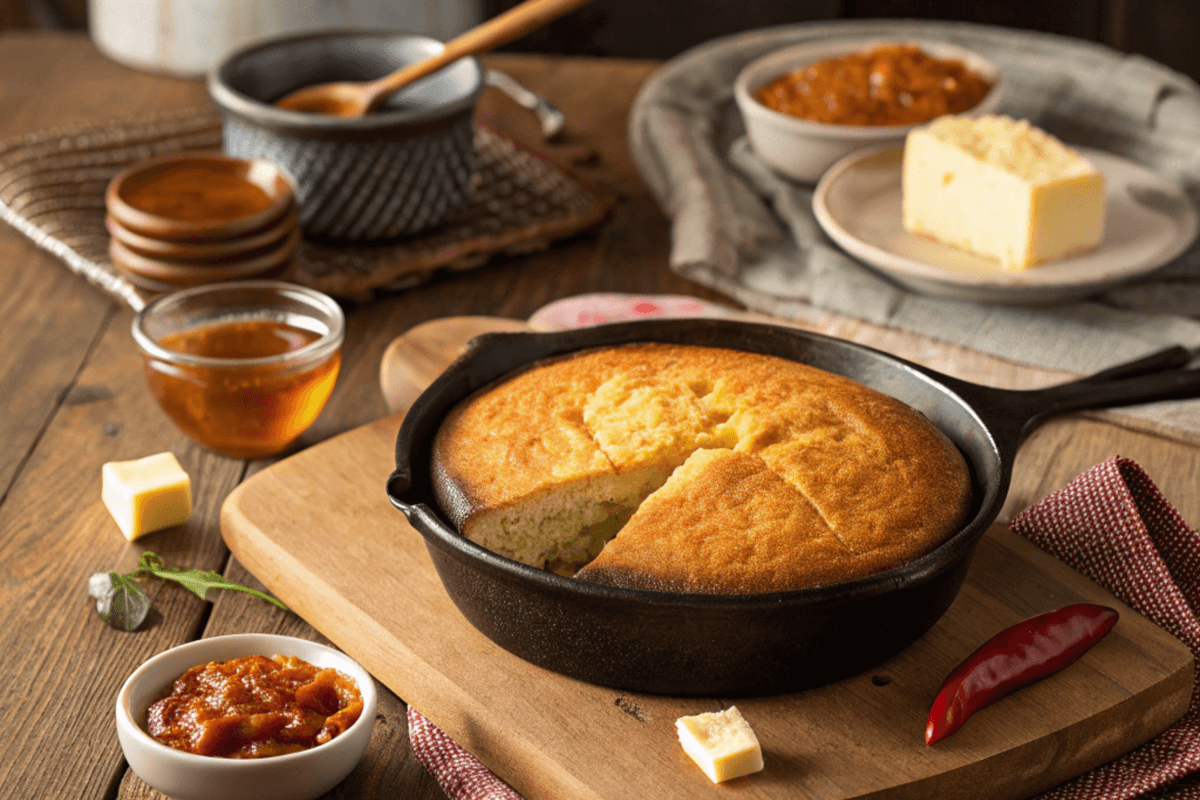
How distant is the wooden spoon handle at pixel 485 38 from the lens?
3.19 meters

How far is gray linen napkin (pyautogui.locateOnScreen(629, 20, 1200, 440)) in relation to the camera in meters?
3.05

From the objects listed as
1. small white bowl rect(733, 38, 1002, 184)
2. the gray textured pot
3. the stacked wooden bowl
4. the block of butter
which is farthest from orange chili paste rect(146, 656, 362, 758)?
small white bowl rect(733, 38, 1002, 184)

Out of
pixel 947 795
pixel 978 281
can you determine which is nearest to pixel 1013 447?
pixel 947 795

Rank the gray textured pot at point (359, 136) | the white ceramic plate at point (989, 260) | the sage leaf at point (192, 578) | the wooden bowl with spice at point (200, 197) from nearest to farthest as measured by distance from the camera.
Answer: the sage leaf at point (192, 578) → the wooden bowl with spice at point (200, 197) → the white ceramic plate at point (989, 260) → the gray textured pot at point (359, 136)

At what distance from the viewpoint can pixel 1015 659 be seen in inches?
71.2

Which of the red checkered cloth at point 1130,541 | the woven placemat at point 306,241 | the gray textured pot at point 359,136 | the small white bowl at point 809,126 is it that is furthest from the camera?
the small white bowl at point 809,126

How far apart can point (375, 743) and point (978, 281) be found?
1850mm

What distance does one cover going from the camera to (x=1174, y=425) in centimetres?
264

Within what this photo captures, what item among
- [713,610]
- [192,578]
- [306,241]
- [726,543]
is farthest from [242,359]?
[713,610]

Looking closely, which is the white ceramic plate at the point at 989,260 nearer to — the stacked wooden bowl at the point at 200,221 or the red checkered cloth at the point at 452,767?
the stacked wooden bowl at the point at 200,221

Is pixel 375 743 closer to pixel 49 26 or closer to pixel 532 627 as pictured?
pixel 532 627

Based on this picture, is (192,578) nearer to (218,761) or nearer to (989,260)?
(218,761)

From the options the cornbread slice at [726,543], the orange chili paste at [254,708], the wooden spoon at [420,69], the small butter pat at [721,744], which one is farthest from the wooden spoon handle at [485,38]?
the small butter pat at [721,744]

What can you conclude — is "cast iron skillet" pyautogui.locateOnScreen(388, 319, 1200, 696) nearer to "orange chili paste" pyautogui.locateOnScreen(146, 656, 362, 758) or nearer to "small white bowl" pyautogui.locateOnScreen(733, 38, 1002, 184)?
"orange chili paste" pyautogui.locateOnScreen(146, 656, 362, 758)
